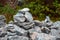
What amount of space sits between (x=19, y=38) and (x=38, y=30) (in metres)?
0.59

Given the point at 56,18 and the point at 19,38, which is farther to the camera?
the point at 56,18

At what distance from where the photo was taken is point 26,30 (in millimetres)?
4062

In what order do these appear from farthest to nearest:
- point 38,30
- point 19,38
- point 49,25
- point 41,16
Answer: point 41,16 → point 49,25 → point 38,30 → point 19,38

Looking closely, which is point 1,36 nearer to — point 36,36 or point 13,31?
point 13,31

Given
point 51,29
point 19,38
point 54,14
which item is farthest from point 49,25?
point 54,14

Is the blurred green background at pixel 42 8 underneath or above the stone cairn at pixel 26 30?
above

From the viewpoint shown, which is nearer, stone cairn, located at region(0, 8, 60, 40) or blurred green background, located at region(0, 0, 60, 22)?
stone cairn, located at region(0, 8, 60, 40)

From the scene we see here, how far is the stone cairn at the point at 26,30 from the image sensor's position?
3.77 metres

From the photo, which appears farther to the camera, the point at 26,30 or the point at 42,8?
the point at 42,8

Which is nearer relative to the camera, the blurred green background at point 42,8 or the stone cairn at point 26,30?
the stone cairn at point 26,30

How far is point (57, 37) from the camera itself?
150 inches

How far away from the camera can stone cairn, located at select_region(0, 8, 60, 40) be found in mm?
3767

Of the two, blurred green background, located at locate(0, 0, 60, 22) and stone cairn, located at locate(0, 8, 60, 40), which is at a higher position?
blurred green background, located at locate(0, 0, 60, 22)

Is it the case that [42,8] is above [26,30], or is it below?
above
